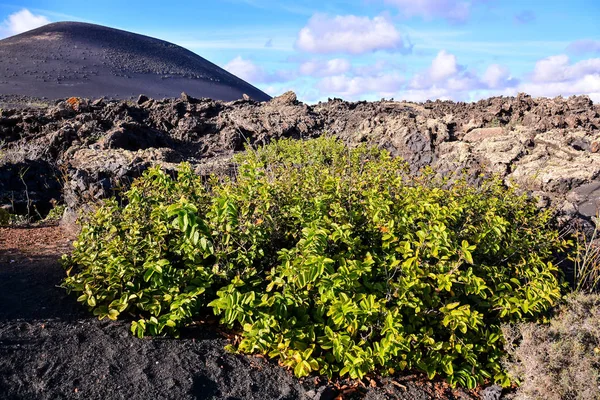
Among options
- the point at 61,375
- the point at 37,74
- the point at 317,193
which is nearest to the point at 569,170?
the point at 317,193

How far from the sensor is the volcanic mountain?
36469 mm

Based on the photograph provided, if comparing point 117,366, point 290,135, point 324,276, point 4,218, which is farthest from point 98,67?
point 324,276

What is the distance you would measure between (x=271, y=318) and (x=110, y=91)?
37.3 meters

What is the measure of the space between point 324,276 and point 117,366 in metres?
1.60

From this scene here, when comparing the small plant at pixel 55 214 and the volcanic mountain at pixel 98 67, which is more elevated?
the volcanic mountain at pixel 98 67

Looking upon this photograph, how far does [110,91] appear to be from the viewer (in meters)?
36.7

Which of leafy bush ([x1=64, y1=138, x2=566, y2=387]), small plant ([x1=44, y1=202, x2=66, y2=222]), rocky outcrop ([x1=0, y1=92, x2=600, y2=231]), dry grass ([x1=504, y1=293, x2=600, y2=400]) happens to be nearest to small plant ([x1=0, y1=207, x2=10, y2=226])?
small plant ([x1=44, y1=202, x2=66, y2=222])

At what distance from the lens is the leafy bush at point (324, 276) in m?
3.44

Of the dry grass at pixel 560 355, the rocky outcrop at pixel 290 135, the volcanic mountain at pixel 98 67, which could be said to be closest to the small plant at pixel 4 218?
the rocky outcrop at pixel 290 135

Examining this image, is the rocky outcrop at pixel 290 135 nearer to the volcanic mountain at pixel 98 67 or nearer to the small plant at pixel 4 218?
the small plant at pixel 4 218

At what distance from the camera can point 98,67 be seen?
1727 inches

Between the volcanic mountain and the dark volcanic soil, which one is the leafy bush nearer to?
the dark volcanic soil

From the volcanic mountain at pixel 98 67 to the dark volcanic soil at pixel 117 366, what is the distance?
32.8m

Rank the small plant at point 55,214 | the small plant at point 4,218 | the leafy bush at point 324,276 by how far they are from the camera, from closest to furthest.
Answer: the leafy bush at point 324,276
the small plant at point 4,218
the small plant at point 55,214
